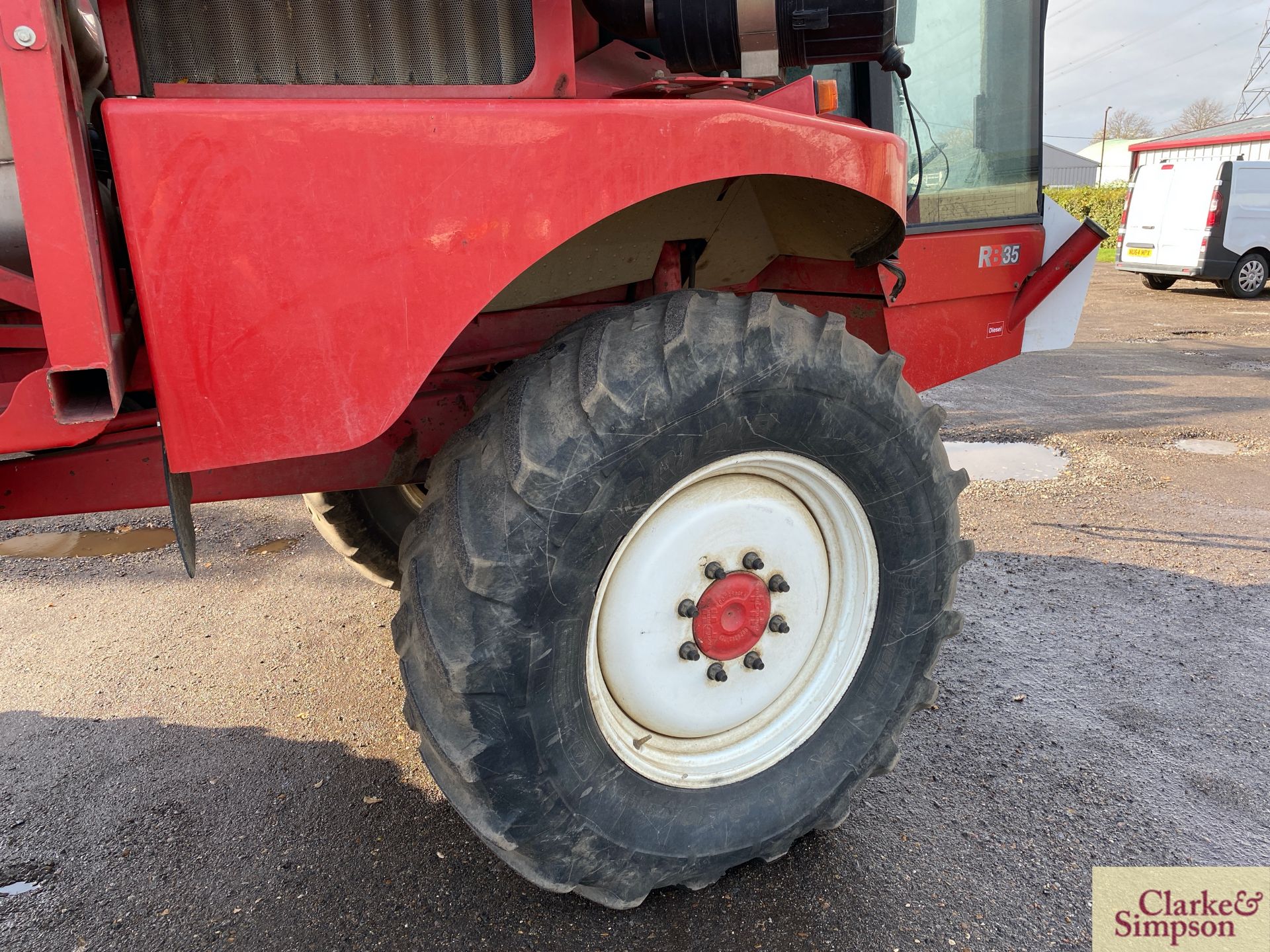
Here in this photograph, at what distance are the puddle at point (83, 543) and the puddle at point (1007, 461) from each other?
4325 mm

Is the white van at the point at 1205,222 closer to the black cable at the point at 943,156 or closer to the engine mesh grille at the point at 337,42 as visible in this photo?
the black cable at the point at 943,156

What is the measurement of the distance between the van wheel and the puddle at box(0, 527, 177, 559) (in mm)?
15614

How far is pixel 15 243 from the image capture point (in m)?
1.35

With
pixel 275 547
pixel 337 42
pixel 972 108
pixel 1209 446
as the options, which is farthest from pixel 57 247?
pixel 1209 446

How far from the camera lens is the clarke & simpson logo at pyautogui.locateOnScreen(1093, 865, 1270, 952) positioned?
1.95m

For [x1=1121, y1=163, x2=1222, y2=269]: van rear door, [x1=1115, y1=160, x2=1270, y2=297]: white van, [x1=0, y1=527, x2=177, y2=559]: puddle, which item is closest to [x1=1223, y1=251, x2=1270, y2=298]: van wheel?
[x1=1115, y1=160, x2=1270, y2=297]: white van

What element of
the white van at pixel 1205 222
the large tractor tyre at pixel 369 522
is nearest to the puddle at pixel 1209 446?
the large tractor tyre at pixel 369 522

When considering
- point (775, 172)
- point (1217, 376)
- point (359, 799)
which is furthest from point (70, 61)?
point (1217, 376)

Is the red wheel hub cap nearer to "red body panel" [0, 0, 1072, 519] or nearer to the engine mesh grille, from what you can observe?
"red body panel" [0, 0, 1072, 519]

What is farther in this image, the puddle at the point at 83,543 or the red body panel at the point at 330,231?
the puddle at the point at 83,543

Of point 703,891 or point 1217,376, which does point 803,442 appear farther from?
point 1217,376

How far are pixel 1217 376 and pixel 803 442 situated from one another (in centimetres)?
779

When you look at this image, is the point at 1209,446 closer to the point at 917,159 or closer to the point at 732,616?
the point at 917,159

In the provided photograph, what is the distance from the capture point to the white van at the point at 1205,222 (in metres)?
13.1
